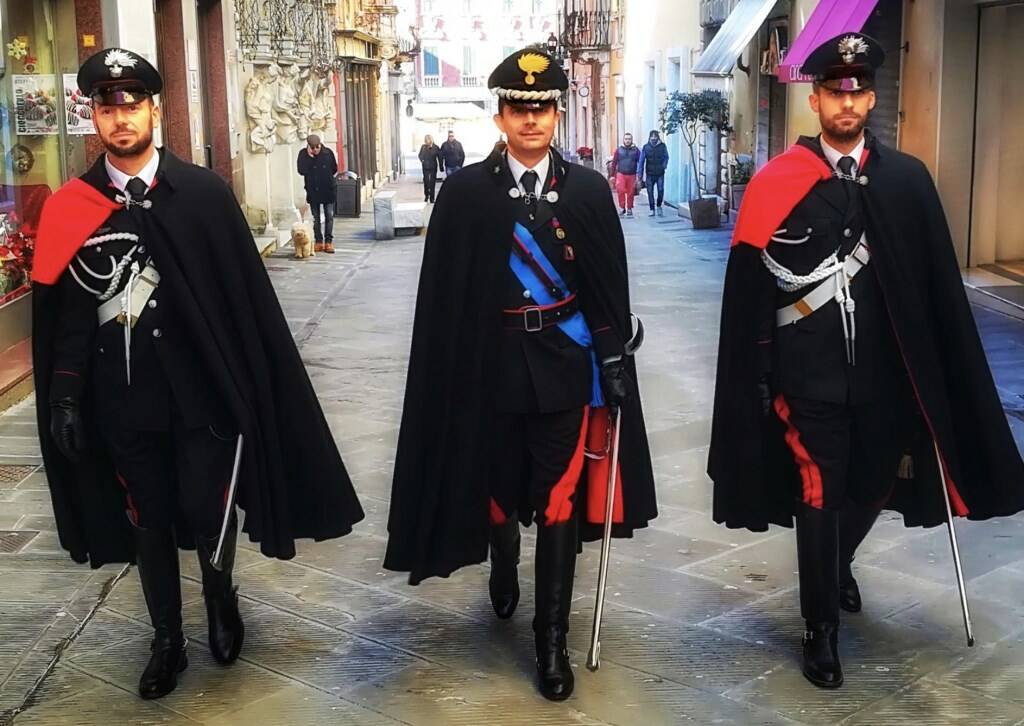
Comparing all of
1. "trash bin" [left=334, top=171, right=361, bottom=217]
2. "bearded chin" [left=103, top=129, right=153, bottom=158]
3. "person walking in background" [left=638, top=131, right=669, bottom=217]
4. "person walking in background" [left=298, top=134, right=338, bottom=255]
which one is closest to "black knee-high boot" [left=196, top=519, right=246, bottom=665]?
"bearded chin" [left=103, top=129, right=153, bottom=158]

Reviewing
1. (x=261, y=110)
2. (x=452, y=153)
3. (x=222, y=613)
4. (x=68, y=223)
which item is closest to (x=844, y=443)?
(x=222, y=613)

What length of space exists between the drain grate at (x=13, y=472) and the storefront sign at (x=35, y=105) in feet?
16.8

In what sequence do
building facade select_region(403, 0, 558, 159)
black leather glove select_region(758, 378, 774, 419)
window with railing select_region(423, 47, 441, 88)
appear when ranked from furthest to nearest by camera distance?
window with railing select_region(423, 47, 441, 88), building facade select_region(403, 0, 558, 159), black leather glove select_region(758, 378, 774, 419)

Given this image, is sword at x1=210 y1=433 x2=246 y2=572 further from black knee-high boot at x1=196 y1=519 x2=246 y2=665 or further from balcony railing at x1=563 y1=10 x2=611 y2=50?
balcony railing at x1=563 y1=10 x2=611 y2=50

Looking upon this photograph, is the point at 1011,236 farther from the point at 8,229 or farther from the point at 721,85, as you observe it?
the point at 721,85

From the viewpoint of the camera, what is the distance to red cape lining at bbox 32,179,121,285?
4531 millimetres

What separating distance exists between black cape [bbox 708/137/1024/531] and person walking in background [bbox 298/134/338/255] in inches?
622

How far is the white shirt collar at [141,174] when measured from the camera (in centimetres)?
456

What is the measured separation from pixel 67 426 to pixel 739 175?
1899 cm

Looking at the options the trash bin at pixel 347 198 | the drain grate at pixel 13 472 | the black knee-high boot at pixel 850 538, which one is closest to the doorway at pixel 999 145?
the drain grate at pixel 13 472

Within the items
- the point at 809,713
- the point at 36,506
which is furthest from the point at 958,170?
the point at 809,713

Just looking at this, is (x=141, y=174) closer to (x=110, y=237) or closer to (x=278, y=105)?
(x=110, y=237)

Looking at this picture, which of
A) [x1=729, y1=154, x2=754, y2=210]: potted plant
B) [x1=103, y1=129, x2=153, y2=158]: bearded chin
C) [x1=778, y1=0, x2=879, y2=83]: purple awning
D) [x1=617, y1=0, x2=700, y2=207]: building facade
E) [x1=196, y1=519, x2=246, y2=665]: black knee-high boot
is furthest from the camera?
[x1=617, y1=0, x2=700, y2=207]: building facade

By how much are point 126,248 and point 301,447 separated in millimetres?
821
